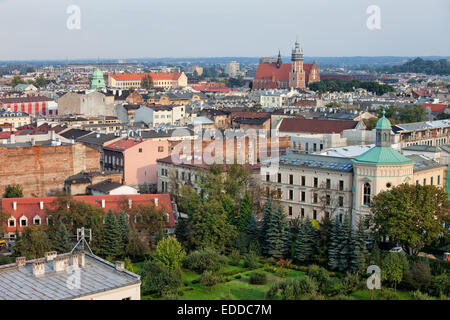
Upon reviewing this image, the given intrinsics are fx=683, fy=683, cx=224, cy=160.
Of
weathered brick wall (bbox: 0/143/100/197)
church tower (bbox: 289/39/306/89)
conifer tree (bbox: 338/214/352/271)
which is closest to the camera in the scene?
conifer tree (bbox: 338/214/352/271)

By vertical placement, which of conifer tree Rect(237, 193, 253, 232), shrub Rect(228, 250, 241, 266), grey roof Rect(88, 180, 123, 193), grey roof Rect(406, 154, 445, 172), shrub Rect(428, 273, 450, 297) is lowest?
shrub Rect(228, 250, 241, 266)

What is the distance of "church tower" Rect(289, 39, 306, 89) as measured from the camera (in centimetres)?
17138

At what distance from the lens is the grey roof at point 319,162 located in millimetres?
42594

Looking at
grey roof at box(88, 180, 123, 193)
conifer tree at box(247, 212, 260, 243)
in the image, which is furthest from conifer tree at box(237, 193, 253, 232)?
grey roof at box(88, 180, 123, 193)

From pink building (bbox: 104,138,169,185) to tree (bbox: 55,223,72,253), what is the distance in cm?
1931

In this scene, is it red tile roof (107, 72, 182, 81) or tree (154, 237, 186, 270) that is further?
red tile roof (107, 72, 182, 81)

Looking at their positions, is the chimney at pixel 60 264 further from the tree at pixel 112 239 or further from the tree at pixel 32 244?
the tree at pixel 112 239

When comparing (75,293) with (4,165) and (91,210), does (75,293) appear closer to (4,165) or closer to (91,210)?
(91,210)

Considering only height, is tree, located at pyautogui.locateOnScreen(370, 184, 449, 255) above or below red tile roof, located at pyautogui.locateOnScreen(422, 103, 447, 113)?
below

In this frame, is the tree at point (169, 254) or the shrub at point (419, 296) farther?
the tree at point (169, 254)

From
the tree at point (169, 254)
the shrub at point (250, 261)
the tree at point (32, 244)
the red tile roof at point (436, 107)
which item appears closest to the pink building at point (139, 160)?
the tree at point (32, 244)

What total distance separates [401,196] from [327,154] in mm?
11745

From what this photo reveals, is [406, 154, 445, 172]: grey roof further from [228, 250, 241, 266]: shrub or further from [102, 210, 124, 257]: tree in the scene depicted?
[102, 210, 124, 257]: tree

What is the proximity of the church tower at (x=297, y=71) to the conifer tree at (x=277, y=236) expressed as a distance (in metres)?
134
